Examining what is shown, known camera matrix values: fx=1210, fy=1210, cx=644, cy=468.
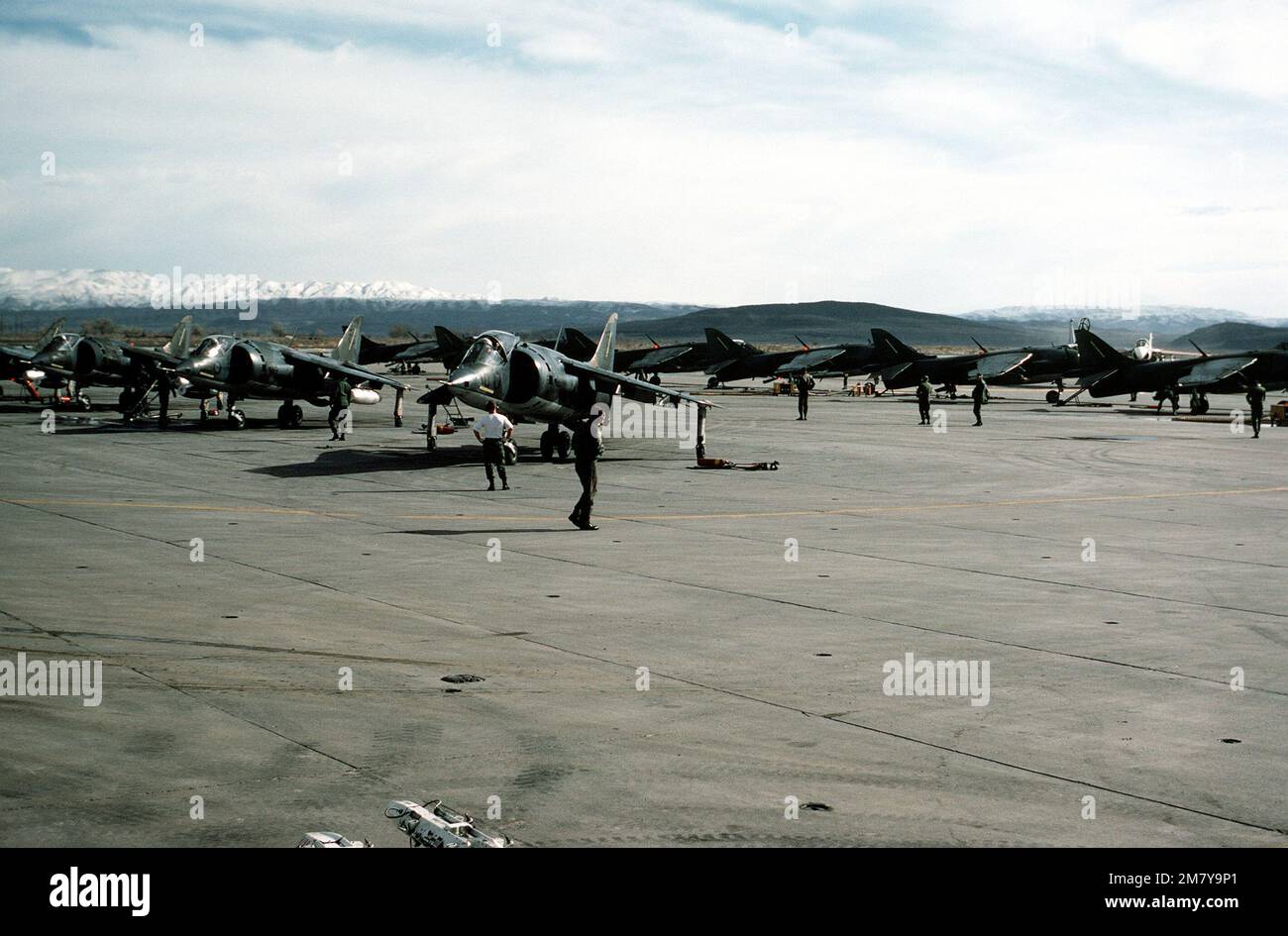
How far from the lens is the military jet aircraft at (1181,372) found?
183 ft

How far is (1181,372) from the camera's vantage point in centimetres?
5781

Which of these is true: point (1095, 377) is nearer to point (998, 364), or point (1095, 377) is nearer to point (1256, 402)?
point (998, 364)

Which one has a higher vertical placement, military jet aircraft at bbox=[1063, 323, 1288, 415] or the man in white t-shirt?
military jet aircraft at bbox=[1063, 323, 1288, 415]

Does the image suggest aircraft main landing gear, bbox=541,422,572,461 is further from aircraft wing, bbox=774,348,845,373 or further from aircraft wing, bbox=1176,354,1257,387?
aircraft wing, bbox=774,348,845,373

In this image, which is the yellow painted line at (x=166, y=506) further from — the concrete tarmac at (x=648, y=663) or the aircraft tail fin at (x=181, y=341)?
the aircraft tail fin at (x=181, y=341)

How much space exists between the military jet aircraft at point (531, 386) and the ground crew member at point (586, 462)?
7.61 m

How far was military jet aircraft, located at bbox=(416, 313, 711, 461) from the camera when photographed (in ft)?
92.0

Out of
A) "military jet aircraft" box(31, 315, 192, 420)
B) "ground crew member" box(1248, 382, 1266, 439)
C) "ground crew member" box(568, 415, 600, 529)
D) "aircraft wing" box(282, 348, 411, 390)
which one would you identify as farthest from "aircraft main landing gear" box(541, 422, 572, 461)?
"ground crew member" box(1248, 382, 1266, 439)

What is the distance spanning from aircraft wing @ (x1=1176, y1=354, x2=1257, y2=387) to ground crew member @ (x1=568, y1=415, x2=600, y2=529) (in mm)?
44870

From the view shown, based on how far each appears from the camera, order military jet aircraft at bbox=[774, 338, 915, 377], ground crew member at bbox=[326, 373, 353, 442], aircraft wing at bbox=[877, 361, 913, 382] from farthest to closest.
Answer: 1. military jet aircraft at bbox=[774, 338, 915, 377]
2. aircraft wing at bbox=[877, 361, 913, 382]
3. ground crew member at bbox=[326, 373, 353, 442]

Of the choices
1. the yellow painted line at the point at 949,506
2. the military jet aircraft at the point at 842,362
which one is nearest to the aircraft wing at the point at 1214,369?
the military jet aircraft at the point at 842,362

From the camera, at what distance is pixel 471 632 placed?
12.1 m

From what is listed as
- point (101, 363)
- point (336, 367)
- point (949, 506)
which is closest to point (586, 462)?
point (949, 506)

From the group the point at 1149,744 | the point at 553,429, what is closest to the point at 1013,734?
the point at 1149,744
